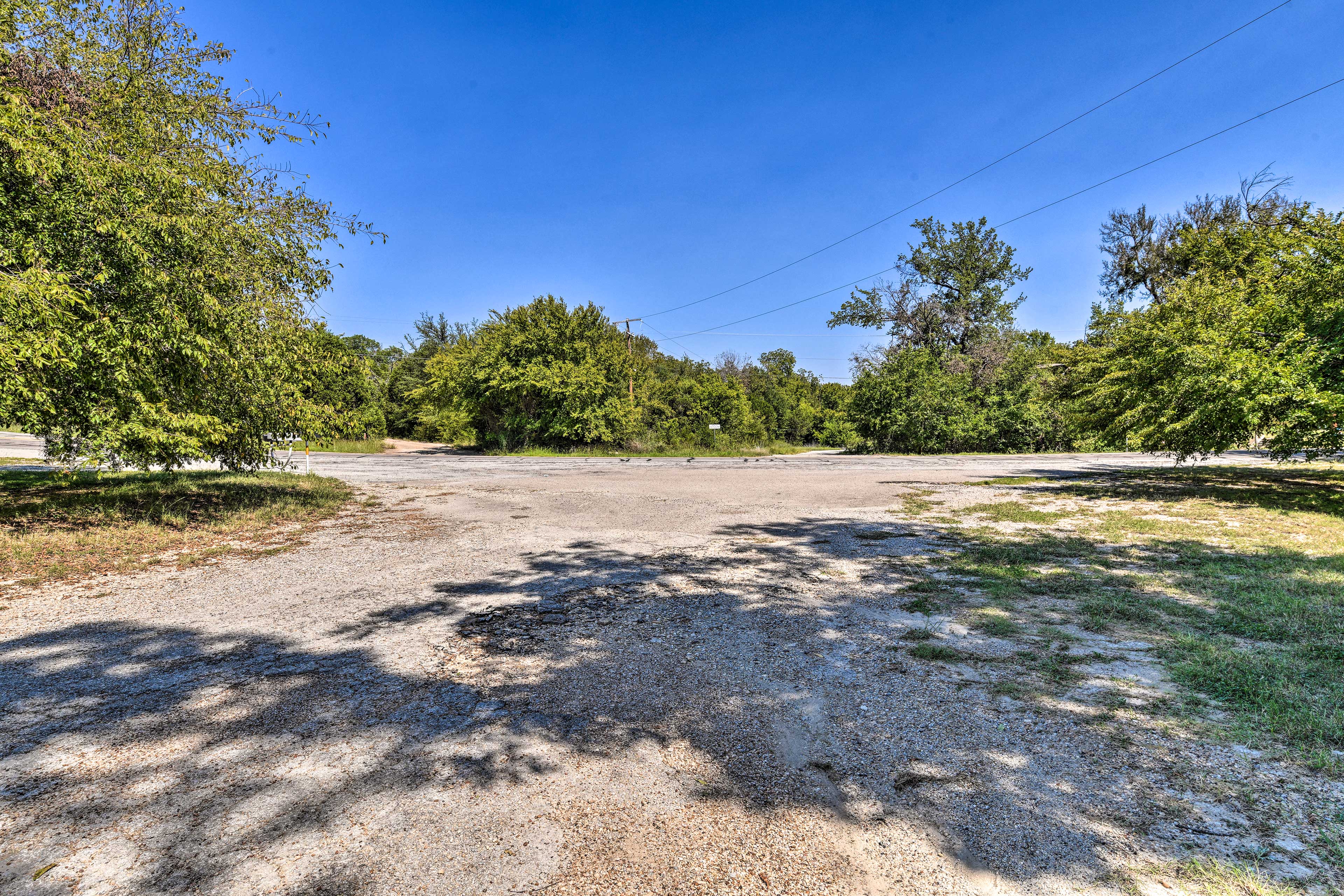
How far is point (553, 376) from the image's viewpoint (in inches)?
1193

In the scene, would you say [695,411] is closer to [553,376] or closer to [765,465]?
[553,376]

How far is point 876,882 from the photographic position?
6.28 feet

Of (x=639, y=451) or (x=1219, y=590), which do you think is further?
(x=639, y=451)

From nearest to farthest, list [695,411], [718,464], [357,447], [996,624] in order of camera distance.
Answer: [996,624] → [718,464] → [357,447] → [695,411]

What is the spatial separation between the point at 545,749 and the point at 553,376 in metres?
28.5

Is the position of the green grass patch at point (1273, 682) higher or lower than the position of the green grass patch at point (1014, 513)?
lower

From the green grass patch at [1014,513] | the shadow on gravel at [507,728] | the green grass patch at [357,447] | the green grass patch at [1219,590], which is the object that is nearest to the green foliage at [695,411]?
the green grass patch at [357,447]

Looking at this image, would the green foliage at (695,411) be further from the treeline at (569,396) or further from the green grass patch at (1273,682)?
the green grass patch at (1273,682)

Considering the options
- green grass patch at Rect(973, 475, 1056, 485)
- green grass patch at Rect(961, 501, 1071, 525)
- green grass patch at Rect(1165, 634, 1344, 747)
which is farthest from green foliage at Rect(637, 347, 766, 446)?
green grass patch at Rect(1165, 634, 1344, 747)

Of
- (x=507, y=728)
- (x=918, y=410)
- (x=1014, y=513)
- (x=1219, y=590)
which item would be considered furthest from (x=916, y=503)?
(x=918, y=410)

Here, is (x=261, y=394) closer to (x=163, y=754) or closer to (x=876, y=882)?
(x=163, y=754)

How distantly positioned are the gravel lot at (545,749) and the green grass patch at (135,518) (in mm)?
1154

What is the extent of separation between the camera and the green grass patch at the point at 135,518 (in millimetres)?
6457

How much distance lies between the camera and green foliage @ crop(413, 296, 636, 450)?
30.7m
